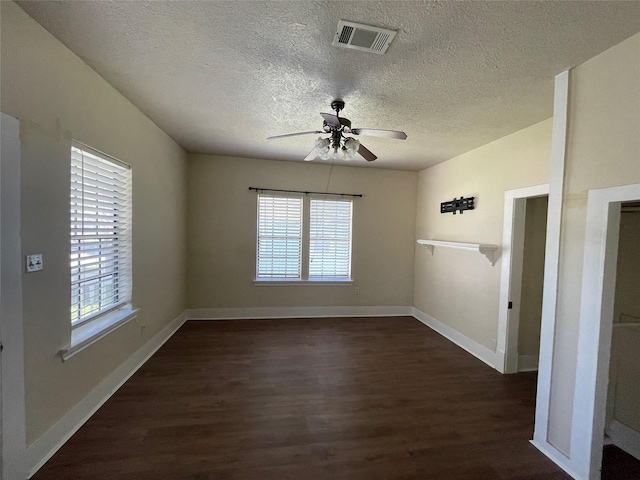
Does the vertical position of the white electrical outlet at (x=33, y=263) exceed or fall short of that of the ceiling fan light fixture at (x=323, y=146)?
it falls short

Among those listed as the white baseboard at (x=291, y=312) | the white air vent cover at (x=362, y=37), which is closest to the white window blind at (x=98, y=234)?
the white baseboard at (x=291, y=312)

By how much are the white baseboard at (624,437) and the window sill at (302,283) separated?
3.38 metres

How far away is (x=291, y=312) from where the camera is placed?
4.79 m

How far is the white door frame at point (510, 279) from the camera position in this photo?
300cm

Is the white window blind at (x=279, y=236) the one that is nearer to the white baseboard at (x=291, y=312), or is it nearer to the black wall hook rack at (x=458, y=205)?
the white baseboard at (x=291, y=312)

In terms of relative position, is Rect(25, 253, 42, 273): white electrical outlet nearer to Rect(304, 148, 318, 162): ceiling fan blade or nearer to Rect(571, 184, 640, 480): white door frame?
Rect(304, 148, 318, 162): ceiling fan blade

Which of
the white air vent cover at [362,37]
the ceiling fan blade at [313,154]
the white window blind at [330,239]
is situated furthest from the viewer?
the white window blind at [330,239]

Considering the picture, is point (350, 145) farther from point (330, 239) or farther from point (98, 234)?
point (330, 239)

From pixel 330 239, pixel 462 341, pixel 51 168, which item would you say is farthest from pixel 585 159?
pixel 330 239

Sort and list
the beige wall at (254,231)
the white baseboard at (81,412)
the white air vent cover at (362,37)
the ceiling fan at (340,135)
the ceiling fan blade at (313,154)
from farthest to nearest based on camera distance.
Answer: the beige wall at (254,231) → the ceiling fan blade at (313,154) → the ceiling fan at (340,135) → the white baseboard at (81,412) → the white air vent cover at (362,37)

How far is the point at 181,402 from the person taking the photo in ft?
7.77

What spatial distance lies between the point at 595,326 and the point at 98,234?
3623mm

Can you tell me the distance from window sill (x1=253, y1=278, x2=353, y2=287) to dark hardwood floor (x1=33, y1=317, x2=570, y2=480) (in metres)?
1.26

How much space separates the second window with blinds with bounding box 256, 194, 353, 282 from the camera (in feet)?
15.5
